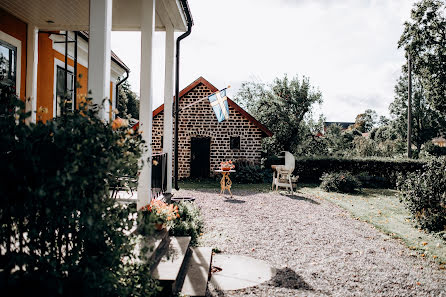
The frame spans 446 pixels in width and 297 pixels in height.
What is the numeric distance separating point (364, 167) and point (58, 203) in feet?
54.1

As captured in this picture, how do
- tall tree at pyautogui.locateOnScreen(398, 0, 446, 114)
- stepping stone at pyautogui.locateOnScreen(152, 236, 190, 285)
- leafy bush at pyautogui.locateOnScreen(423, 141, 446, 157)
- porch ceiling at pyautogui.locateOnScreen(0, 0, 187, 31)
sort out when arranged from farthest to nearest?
leafy bush at pyautogui.locateOnScreen(423, 141, 446, 157), tall tree at pyautogui.locateOnScreen(398, 0, 446, 114), porch ceiling at pyautogui.locateOnScreen(0, 0, 187, 31), stepping stone at pyautogui.locateOnScreen(152, 236, 190, 285)

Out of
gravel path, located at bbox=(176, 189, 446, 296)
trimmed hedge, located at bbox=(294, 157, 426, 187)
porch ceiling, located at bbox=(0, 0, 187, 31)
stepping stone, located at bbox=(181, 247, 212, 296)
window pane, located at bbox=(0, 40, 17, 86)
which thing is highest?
porch ceiling, located at bbox=(0, 0, 187, 31)

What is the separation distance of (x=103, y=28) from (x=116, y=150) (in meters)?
1.46

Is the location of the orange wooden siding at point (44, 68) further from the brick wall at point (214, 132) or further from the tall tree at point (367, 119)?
the tall tree at point (367, 119)

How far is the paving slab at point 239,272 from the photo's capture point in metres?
4.09

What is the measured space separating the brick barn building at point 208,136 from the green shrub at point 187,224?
9.53 metres

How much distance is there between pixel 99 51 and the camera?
304 cm

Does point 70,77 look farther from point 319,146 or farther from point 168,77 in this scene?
point 319,146

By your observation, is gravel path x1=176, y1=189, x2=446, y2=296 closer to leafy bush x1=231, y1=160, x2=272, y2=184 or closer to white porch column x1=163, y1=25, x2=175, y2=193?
white porch column x1=163, y1=25, x2=175, y2=193

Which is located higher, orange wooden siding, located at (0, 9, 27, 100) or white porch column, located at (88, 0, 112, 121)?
orange wooden siding, located at (0, 9, 27, 100)

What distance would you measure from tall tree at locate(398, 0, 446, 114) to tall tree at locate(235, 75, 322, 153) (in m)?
5.95

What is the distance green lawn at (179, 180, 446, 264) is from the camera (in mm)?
5957

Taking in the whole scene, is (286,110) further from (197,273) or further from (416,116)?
(416,116)

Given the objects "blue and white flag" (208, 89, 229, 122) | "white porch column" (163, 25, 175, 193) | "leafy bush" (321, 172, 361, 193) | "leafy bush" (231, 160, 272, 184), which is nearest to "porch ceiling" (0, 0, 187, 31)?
"white porch column" (163, 25, 175, 193)
